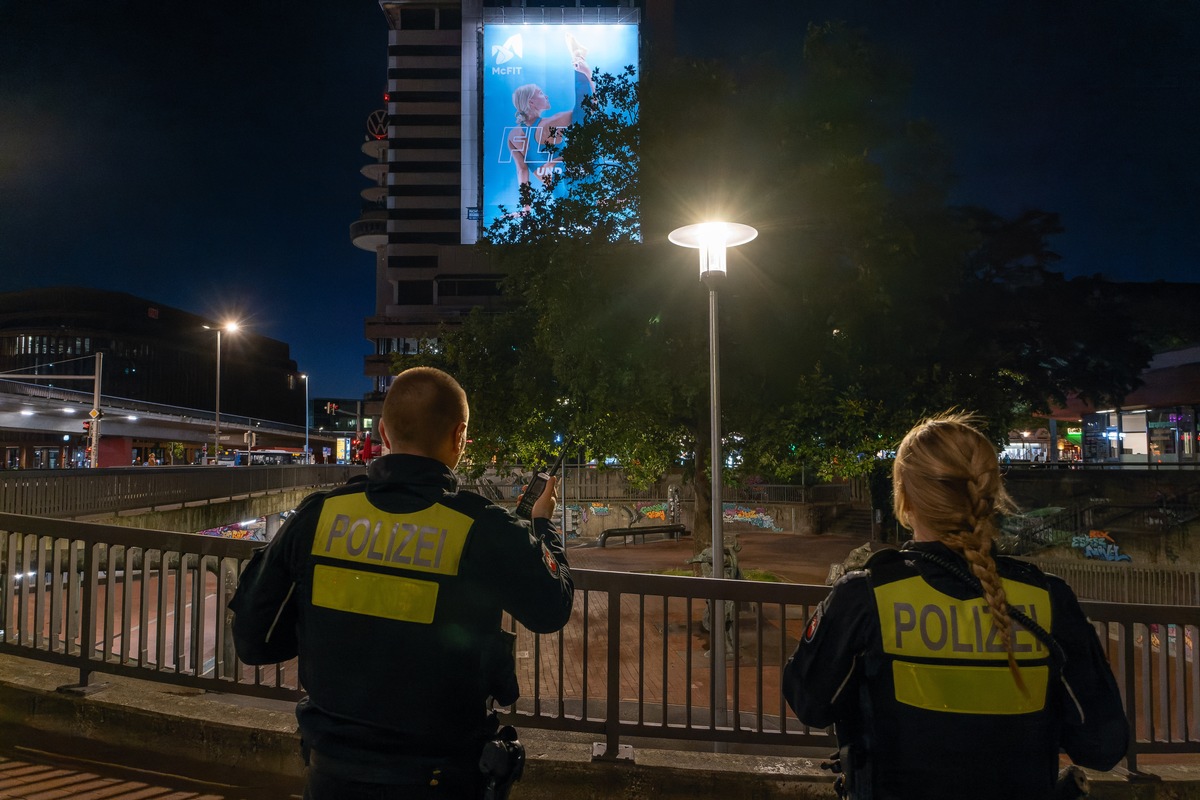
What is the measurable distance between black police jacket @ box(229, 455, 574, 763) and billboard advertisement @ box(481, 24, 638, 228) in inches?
3148

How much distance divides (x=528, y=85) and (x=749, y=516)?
67688mm

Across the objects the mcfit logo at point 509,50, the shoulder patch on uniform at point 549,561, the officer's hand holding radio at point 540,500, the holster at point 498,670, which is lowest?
the holster at point 498,670

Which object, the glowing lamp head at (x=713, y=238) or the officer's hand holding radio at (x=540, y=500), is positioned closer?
the officer's hand holding radio at (x=540, y=500)

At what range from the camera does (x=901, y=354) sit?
1409 centimetres

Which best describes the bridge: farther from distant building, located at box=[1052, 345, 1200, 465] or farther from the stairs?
distant building, located at box=[1052, 345, 1200, 465]

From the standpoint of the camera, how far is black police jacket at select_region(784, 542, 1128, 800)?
6.05 feet

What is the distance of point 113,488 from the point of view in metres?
18.0

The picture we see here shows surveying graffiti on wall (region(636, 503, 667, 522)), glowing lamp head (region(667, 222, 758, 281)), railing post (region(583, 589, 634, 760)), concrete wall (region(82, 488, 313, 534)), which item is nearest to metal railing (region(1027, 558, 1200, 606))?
glowing lamp head (region(667, 222, 758, 281))

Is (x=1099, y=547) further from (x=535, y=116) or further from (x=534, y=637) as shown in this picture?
(x=535, y=116)

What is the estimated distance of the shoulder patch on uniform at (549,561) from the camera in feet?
7.16

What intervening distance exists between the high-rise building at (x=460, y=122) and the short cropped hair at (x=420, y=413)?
7384 cm

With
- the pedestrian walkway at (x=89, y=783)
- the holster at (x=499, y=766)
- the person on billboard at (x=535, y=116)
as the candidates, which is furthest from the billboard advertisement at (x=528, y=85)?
the holster at (x=499, y=766)

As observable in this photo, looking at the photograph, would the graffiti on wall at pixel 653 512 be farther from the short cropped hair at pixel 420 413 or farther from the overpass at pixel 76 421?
the short cropped hair at pixel 420 413

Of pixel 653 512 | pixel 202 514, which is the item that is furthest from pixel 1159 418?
pixel 202 514
